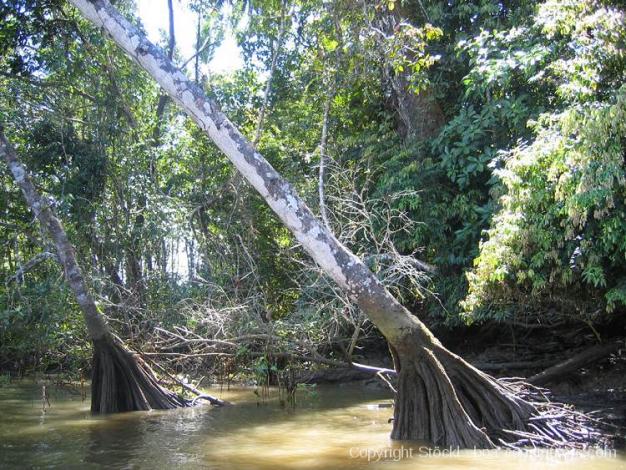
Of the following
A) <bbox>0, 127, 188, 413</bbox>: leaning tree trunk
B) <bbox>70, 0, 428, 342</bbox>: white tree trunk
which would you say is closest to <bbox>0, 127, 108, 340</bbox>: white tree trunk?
<bbox>0, 127, 188, 413</bbox>: leaning tree trunk

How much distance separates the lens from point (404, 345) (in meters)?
7.12

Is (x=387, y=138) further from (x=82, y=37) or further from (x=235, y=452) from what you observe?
(x=235, y=452)

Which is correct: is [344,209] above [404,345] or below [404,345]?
above

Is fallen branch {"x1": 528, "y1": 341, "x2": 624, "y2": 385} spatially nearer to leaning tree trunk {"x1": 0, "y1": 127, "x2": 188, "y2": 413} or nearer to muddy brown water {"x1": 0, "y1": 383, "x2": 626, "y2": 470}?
muddy brown water {"x1": 0, "y1": 383, "x2": 626, "y2": 470}

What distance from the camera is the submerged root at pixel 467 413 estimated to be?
6.70 m

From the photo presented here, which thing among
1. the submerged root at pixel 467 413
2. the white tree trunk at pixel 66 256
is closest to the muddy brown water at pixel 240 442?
the submerged root at pixel 467 413

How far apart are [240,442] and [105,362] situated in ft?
9.99

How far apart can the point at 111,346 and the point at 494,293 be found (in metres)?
5.54

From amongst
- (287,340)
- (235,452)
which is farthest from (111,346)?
(235,452)

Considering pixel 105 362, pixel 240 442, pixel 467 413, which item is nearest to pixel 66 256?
pixel 105 362

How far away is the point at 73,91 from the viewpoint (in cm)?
1366

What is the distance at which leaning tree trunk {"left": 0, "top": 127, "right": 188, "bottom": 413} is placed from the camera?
9.49 meters

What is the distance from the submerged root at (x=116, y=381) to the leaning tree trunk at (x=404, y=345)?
3911 mm

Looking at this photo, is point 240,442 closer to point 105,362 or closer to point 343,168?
point 105,362
